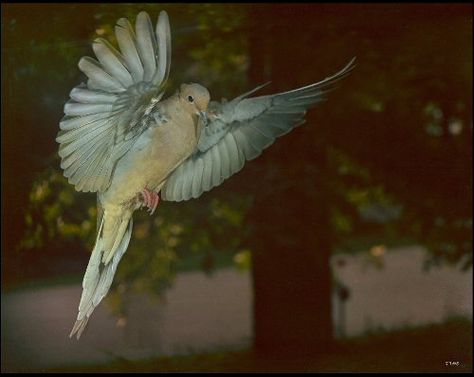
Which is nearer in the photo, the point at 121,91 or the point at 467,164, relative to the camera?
the point at 121,91

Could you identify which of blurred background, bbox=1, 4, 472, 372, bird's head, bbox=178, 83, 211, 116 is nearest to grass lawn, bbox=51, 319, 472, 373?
blurred background, bbox=1, 4, 472, 372

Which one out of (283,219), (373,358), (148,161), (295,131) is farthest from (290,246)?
(148,161)

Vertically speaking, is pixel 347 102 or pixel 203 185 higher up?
pixel 347 102

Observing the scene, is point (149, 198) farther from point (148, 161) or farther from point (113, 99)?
point (113, 99)

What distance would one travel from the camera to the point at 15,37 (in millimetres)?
3359

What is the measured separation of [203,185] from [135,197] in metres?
0.29

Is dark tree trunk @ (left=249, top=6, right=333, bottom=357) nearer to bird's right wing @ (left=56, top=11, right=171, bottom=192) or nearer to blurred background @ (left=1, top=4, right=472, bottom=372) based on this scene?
blurred background @ (left=1, top=4, right=472, bottom=372)

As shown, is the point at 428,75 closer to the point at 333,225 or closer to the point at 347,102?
the point at 347,102

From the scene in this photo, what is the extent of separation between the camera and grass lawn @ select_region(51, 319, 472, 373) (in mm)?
3582

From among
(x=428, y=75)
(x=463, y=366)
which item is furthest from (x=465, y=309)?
(x=428, y=75)

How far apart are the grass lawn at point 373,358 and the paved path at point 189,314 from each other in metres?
0.05

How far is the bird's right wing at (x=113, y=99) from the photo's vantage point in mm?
1962

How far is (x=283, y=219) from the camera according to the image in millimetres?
3582

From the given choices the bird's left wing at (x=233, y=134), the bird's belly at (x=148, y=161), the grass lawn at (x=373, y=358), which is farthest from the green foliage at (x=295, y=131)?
the bird's belly at (x=148, y=161)
